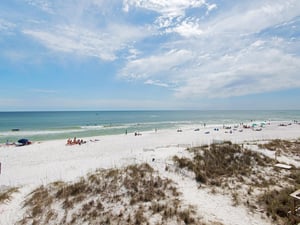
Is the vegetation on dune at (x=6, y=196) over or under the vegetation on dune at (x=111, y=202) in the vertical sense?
under

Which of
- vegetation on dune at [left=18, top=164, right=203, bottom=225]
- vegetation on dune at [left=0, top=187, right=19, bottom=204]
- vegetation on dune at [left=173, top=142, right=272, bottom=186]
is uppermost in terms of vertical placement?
vegetation on dune at [left=173, top=142, right=272, bottom=186]

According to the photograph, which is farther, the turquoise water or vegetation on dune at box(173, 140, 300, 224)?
the turquoise water

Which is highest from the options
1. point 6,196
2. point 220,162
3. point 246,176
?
point 220,162

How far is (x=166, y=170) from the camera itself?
1102cm

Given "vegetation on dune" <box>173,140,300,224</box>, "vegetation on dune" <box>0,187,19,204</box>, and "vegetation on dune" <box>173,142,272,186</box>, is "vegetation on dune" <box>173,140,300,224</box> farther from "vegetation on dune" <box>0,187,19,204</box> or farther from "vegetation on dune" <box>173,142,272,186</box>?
"vegetation on dune" <box>0,187,19,204</box>

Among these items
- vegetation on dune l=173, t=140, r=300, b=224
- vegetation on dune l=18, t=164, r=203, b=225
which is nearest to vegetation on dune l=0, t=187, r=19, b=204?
vegetation on dune l=18, t=164, r=203, b=225

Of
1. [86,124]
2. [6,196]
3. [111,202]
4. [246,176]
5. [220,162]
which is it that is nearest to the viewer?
[111,202]

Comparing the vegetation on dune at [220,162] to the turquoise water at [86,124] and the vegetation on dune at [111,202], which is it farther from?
the turquoise water at [86,124]

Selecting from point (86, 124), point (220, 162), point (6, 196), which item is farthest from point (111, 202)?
point (86, 124)

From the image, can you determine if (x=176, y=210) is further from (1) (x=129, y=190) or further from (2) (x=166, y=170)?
(2) (x=166, y=170)

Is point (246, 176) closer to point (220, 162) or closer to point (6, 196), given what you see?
point (220, 162)

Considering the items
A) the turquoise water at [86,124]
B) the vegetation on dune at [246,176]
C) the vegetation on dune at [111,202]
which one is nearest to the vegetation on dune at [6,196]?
the vegetation on dune at [111,202]

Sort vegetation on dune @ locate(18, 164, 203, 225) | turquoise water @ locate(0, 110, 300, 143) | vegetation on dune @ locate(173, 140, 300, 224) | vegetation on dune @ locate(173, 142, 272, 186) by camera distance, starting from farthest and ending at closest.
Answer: turquoise water @ locate(0, 110, 300, 143)
vegetation on dune @ locate(173, 142, 272, 186)
vegetation on dune @ locate(173, 140, 300, 224)
vegetation on dune @ locate(18, 164, 203, 225)

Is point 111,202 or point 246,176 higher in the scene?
point 246,176
